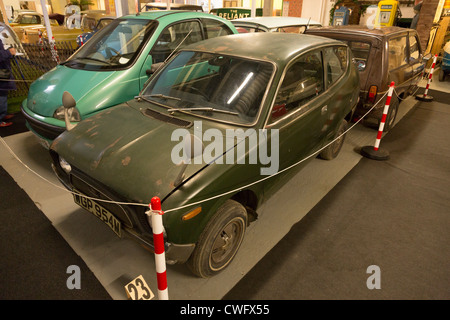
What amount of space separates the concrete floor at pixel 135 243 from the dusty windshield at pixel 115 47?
1.50 metres

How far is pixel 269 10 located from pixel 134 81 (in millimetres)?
10431

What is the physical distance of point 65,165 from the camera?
2518mm

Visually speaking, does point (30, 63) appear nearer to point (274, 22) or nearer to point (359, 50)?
point (274, 22)

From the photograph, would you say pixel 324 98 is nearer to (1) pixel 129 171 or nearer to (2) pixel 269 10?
(1) pixel 129 171

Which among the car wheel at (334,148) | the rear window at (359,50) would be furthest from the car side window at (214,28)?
the car wheel at (334,148)

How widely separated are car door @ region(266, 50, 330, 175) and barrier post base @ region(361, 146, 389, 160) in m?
1.46

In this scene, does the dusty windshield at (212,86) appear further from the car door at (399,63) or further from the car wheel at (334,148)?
the car door at (399,63)

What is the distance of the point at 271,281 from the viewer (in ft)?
7.95

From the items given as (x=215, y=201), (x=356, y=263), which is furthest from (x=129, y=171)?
(x=356, y=263)

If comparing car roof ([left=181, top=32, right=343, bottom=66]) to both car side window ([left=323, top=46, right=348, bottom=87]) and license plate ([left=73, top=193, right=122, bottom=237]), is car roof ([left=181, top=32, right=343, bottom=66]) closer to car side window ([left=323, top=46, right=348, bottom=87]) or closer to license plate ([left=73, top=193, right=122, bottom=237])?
car side window ([left=323, top=46, right=348, bottom=87])

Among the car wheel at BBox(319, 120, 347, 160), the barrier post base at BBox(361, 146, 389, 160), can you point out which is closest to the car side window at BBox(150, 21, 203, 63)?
the car wheel at BBox(319, 120, 347, 160)

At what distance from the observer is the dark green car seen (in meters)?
1.99

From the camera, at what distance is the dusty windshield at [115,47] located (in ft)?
13.3

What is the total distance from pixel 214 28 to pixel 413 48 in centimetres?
383
